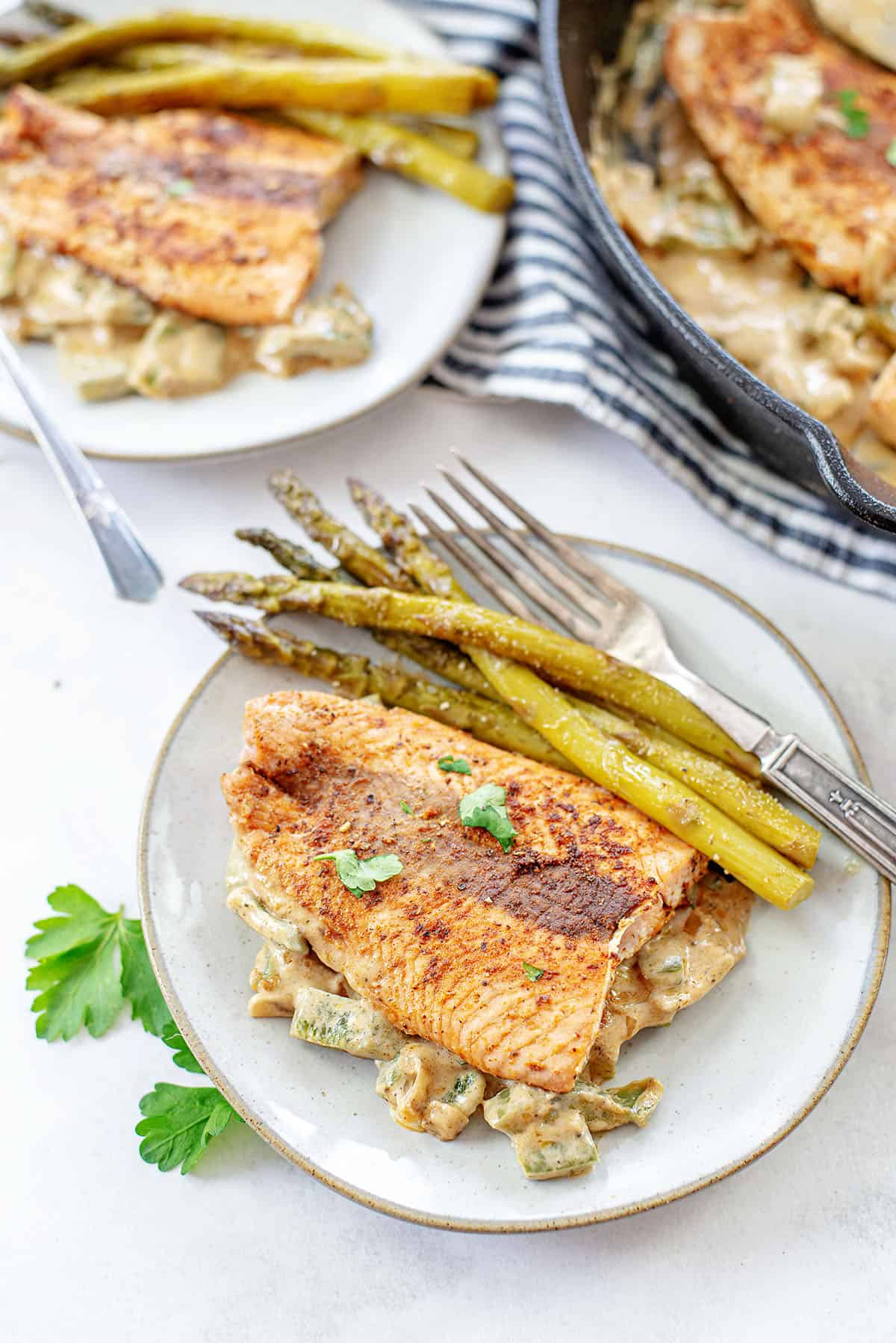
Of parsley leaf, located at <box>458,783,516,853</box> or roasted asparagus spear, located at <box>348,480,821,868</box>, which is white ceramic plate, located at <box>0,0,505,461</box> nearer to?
roasted asparagus spear, located at <box>348,480,821,868</box>

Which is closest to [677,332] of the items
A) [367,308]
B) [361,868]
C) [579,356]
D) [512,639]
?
[579,356]

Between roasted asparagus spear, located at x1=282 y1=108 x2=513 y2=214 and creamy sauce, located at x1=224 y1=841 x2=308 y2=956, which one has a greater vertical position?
roasted asparagus spear, located at x1=282 y1=108 x2=513 y2=214

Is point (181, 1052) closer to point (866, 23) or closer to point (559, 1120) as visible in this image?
point (559, 1120)

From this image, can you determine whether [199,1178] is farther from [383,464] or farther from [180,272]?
[180,272]

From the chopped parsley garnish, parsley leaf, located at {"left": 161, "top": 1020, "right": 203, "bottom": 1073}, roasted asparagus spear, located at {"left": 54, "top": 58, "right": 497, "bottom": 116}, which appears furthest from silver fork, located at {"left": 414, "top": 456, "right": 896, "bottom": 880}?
the chopped parsley garnish

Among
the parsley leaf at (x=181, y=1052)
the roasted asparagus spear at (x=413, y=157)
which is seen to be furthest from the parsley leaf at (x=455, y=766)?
the roasted asparagus spear at (x=413, y=157)

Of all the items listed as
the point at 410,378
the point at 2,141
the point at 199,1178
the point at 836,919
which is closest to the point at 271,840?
the point at 199,1178

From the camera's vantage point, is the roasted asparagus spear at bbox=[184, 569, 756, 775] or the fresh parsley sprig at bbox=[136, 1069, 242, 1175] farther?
the roasted asparagus spear at bbox=[184, 569, 756, 775]

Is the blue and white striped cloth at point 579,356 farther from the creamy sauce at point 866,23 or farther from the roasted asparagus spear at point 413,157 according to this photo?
the creamy sauce at point 866,23
